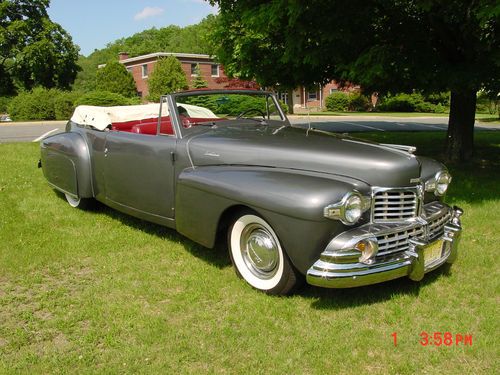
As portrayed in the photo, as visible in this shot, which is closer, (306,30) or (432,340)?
(432,340)

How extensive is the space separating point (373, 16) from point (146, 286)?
18.6 feet

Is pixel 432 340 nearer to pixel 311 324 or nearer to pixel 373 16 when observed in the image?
pixel 311 324

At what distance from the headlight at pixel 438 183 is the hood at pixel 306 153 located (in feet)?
1.49

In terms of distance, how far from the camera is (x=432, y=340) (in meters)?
2.98

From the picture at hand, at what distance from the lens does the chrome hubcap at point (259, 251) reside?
11.5 ft

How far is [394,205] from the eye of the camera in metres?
3.39

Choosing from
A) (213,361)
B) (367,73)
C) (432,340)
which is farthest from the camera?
(367,73)

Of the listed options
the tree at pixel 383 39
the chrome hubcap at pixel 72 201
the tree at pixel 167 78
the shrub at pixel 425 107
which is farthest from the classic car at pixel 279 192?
the shrub at pixel 425 107

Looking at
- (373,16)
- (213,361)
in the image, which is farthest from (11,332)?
(373,16)

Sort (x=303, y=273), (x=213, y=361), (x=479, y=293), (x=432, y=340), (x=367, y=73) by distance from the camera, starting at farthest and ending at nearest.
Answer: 1. (x=367, y=73)
2. (x=479, y=293)
3. (x=303, y=273)
4. (x=432, y=340)
5. (x=213, y=361)

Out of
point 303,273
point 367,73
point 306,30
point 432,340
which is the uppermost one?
point 306,30

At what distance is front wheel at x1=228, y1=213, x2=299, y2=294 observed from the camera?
343 cm

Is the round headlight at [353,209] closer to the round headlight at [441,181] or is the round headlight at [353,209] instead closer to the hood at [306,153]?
the hood at [306,153]

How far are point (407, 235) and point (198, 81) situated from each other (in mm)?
35419
